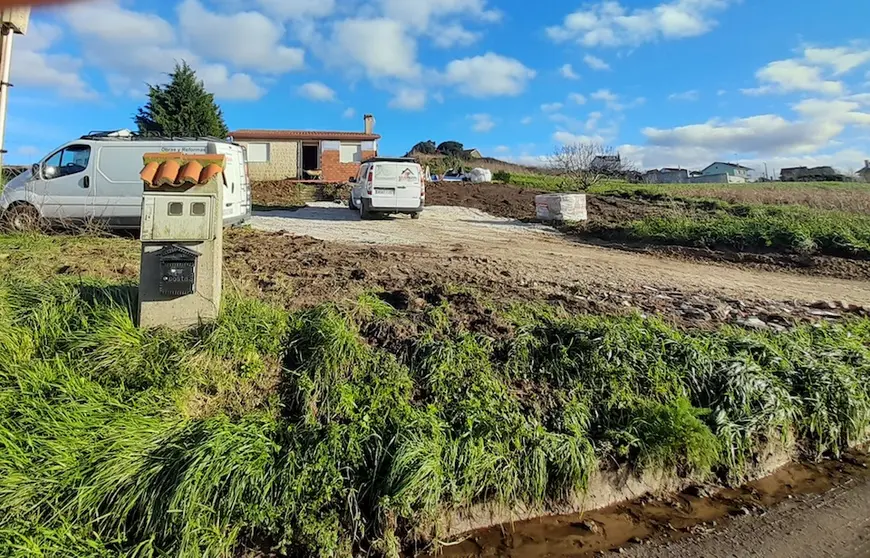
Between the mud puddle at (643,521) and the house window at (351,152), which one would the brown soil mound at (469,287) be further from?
the house window at (351,152)

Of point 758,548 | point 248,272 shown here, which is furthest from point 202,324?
point 758,548

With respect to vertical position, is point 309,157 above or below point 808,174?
below

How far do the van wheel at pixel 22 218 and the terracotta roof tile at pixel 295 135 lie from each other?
Result: 76.3 ft

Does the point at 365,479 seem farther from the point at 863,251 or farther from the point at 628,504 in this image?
the point at 863,251

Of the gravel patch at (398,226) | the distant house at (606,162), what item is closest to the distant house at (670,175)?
the distant house at (606,162)

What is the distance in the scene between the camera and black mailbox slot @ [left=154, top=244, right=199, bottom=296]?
152 inches

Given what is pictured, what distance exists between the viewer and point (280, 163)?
32.5 m

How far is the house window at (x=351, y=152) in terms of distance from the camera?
106ft

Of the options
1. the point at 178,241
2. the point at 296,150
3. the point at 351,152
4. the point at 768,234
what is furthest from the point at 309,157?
the point at 178,241

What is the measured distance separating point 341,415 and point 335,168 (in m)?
29.9

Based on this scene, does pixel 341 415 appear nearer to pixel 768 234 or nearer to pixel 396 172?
pixel 768 234

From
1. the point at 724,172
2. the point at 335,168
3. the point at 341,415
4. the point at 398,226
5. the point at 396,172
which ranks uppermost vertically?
the point at 724,172

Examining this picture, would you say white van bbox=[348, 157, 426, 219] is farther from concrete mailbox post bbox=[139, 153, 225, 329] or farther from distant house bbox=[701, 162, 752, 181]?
distant house bbox=[701, 162, 752, 181]

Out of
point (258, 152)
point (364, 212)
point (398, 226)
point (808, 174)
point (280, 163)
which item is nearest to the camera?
point (398, 226)
